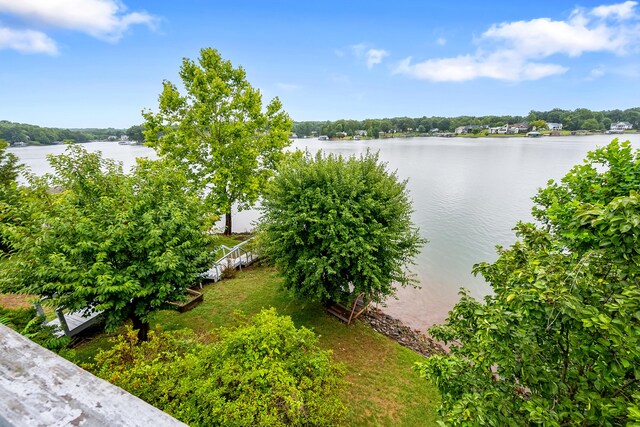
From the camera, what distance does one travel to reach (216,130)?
657 inches

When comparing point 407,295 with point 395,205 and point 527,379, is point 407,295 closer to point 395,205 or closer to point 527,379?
point 395,205

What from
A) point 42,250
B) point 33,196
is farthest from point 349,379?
point 33,196

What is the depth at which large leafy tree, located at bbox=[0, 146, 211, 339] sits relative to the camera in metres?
6.54

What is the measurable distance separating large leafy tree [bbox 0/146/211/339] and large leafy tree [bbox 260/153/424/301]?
262 cm

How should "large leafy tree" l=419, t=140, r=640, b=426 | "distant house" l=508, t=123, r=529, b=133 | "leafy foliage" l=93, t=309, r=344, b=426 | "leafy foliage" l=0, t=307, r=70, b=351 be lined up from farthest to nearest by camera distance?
"distant house" l=508, t=123, r=529, b=133 → "leafy foliage" l=0, t=307, r=70, b=351 → "leafy foliage" l=93, t=309, r=344, b=426 → "large leafy tree" l=419, t=140, r=640, b=426

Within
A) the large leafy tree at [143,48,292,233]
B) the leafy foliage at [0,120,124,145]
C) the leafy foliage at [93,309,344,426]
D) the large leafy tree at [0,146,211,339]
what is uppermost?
the leafy foliage at [0,120,124,145]

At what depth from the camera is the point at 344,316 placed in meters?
12.0

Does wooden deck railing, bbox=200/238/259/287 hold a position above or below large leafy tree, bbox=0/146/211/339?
below

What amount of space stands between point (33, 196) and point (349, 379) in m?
10.4

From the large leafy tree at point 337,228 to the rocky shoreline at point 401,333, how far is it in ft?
7.49

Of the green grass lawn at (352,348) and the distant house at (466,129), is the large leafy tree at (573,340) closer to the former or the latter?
the green grass lawn at (352,348)

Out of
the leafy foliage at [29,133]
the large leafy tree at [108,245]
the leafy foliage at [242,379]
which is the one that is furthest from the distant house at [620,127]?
the leafy foliage at [29,133]

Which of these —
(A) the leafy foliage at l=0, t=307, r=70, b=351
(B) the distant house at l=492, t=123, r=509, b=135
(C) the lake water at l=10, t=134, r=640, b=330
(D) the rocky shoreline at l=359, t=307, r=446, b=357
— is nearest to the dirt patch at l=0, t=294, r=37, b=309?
(A) the leafy foliage at l=0, t=307, r=70, b=351

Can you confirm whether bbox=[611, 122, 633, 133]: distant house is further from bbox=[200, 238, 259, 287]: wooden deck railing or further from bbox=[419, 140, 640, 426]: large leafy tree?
bbox=[419, 140, 640, 426]: large leafy tree
